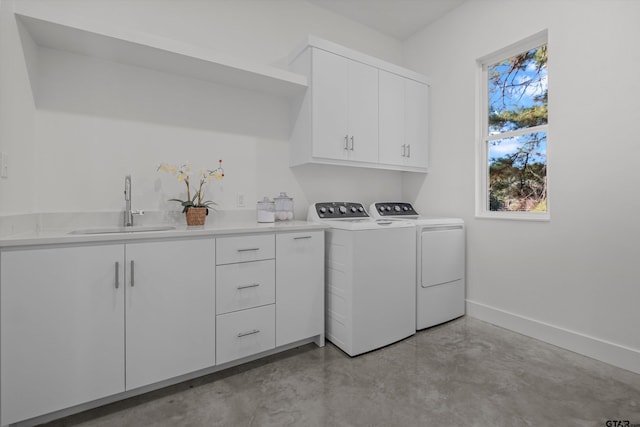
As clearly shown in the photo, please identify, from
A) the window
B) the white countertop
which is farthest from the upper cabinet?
the white countertop

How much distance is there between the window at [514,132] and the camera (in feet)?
7.88

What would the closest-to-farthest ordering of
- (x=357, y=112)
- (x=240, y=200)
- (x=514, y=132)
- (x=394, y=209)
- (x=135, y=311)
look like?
(x=135, y=311) → (x=240, y=200) → (x=514, y=132) → (x=357, y=112) → (x=394, y=209)

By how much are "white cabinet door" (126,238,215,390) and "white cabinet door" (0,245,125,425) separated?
6 cm

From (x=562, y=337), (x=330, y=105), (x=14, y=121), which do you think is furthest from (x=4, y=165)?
(x=562, y=337)

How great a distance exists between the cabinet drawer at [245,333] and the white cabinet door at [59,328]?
49 cm

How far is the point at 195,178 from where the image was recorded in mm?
2279

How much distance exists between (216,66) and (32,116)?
1.10 metres

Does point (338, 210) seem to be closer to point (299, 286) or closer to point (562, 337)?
point (299, 286)

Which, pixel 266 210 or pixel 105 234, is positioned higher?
pixel 266 210

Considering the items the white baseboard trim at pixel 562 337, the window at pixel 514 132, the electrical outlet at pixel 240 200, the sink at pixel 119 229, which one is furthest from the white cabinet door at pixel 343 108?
the white baseboard trim at pixel 562 337

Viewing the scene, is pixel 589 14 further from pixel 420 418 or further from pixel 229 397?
pixel 229 397

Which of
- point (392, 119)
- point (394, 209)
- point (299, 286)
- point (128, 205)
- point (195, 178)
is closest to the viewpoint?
point (128, 205)

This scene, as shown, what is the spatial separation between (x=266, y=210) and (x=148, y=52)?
1258 millimetres

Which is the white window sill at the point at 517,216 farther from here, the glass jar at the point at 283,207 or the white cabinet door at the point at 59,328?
the white cabinet door at the point at 59,328
